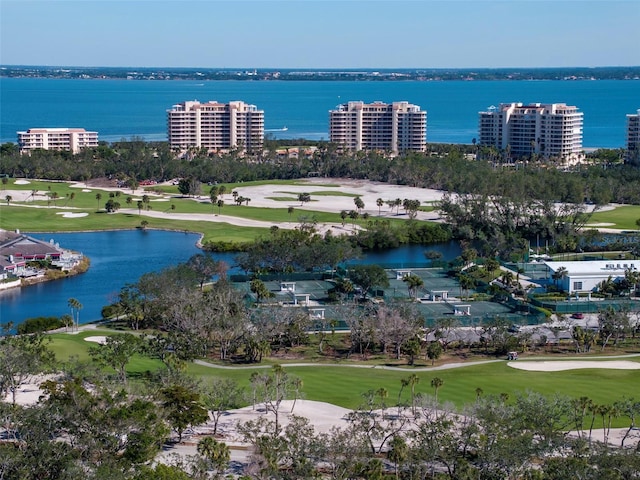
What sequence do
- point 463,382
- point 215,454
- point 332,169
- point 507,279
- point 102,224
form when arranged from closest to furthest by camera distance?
point 215,454 → point 463,382 → point 507,279 → point 102,224 → point 332,169

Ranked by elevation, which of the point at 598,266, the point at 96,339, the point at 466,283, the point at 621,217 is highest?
the point at 621,217

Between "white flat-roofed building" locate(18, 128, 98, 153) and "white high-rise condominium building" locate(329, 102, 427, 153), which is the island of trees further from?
"white flat-roofed building" locate(18, 128, 98, 153)

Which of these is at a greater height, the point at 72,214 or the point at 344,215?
the point at 344,215

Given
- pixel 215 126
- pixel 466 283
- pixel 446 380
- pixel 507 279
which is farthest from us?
pixel 215 126

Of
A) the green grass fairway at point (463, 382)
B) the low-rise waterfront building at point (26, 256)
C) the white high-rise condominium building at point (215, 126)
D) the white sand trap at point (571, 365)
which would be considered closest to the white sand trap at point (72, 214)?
the low-rise waterfront building at point (26, 256)

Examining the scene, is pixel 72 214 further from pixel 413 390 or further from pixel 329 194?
pixel 413 390

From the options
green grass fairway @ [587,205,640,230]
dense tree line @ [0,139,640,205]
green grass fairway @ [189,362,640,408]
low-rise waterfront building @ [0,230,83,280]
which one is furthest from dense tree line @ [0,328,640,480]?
dense tree line @ [0,139,640,205]

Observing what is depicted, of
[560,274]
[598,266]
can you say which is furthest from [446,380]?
[598,266]
